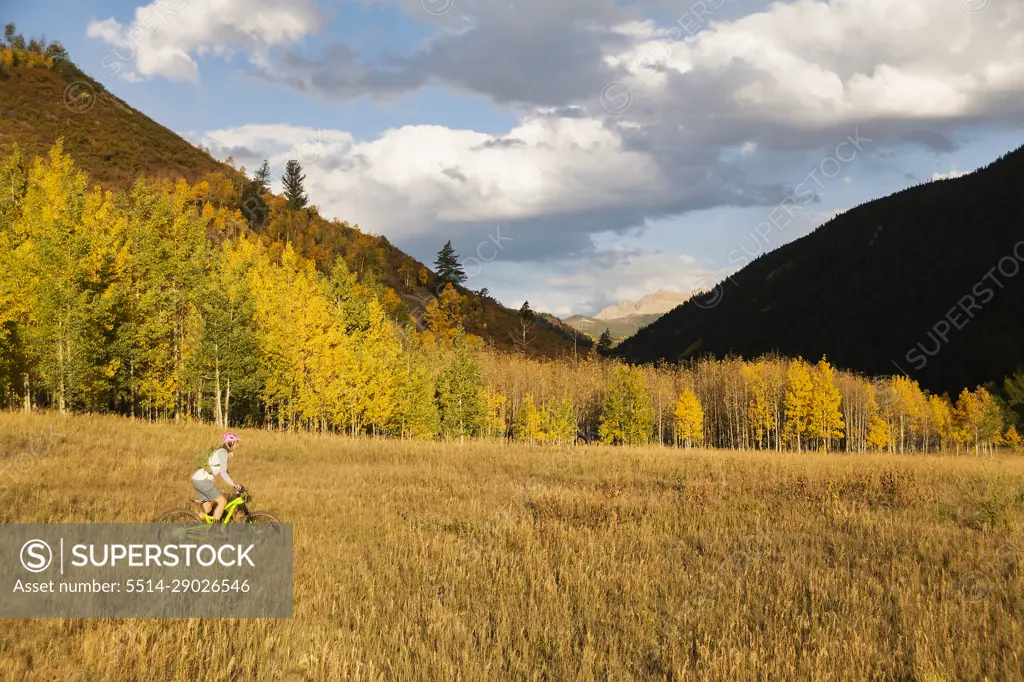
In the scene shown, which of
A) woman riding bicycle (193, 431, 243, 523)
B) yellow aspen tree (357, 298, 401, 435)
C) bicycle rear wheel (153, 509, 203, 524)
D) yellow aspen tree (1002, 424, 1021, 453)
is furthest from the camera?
yellow aspen tree (1002, 424, 1021, 453)

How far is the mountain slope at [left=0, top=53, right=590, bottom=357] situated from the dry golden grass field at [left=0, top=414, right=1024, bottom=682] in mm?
99081

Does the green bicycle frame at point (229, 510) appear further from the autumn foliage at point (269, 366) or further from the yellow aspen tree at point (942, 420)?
the yellow aspen tree at point (942, 420)

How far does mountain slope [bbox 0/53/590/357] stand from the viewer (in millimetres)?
117875

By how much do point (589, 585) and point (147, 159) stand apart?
15699cm

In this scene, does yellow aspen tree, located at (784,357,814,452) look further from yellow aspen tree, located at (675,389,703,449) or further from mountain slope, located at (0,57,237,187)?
mountain slope, located at (0,57,237,187)

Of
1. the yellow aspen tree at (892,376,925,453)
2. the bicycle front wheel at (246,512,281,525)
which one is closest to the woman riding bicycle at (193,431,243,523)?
the bicycle front wheel at (246,512,281,525)

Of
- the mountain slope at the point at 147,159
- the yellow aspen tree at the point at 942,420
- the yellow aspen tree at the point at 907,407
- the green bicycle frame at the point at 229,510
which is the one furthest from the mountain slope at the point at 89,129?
the yellow aspen tree at the point at 942,420

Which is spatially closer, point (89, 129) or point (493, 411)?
point (493, 411)

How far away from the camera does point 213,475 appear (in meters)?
10.2

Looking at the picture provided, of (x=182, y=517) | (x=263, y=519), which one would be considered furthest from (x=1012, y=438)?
(x=182, y=517)

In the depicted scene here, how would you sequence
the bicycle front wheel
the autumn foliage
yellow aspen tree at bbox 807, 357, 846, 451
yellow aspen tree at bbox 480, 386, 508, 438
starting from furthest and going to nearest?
1. yellow aspen tree at bbox 807, 357, 846, 451
2. yellow aspen tree at bbox 480, 386, 508, 438
3. the autumn foliage
4. the bicycle front wheel

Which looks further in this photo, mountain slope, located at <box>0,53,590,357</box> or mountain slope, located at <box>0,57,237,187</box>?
mountain slope, located at <box>0,53,590,357</box>

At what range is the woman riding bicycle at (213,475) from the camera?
32.8ft

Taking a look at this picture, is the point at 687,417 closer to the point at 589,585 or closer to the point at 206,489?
the point at 589,585
